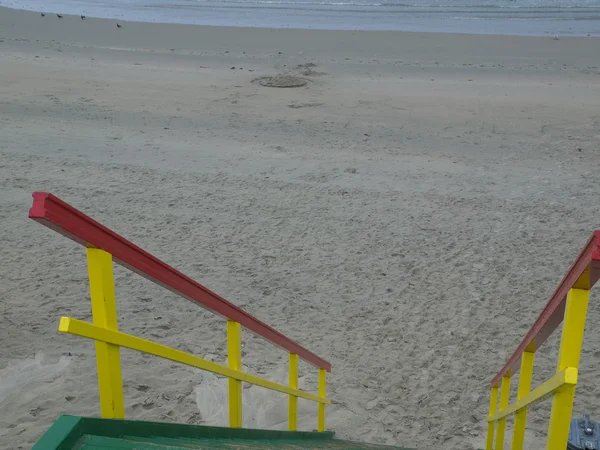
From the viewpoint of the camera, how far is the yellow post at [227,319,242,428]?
3096 millimetres

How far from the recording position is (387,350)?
6.66m

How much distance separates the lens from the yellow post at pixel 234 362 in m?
3.10

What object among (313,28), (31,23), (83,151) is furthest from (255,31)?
(83,151)

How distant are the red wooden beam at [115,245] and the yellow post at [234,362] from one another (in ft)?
0.17

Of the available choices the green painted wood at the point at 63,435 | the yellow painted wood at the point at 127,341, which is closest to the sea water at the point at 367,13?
the yellow painted wood at the point at 127,341

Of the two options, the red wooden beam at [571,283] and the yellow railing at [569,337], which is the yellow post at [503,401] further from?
the yellow railing at [569,337]

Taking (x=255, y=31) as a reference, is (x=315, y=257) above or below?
below

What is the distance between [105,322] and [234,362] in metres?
1.11

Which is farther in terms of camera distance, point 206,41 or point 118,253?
point 206,41

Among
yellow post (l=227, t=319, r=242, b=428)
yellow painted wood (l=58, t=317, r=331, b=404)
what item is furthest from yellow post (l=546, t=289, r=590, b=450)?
yellow post (l=227, t=319, r=242, b=428)

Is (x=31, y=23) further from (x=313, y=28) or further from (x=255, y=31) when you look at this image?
(x=313, y=28)

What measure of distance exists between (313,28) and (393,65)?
24.3 ft

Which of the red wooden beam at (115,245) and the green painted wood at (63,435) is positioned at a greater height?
the red wooden beam at (115,245)

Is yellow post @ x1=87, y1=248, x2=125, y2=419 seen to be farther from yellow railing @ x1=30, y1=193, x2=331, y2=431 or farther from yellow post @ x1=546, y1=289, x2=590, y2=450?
yellow post @ x1=546, y1=289, x2=590, y2=450
